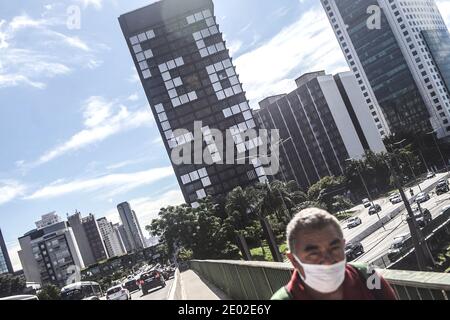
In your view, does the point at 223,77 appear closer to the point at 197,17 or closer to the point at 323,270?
the point at 197,17

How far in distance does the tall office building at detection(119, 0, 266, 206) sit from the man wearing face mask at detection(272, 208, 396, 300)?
92077mm

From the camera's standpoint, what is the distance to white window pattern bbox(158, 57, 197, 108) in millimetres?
100062

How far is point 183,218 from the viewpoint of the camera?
51500 mm

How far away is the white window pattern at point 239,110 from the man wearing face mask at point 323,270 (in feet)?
316

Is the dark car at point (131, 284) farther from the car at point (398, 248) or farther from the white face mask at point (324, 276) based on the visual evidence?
the white face mask at point (324, 276)

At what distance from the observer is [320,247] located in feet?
9.01

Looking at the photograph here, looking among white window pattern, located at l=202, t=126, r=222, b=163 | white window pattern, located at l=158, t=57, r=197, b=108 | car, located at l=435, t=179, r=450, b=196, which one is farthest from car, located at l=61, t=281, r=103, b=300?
white window pattern, located at l=158, t=57, r=197, b=108

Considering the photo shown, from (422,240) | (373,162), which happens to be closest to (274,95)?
(373,162)

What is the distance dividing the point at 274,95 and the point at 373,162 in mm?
80929

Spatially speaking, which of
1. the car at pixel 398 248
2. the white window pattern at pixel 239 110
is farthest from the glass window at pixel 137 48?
the car at pixel 398 248

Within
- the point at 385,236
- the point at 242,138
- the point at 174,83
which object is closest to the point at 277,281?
the point at 385,236
